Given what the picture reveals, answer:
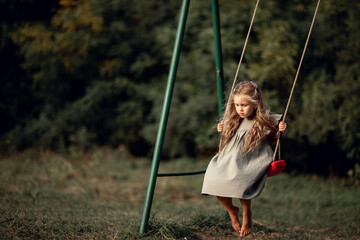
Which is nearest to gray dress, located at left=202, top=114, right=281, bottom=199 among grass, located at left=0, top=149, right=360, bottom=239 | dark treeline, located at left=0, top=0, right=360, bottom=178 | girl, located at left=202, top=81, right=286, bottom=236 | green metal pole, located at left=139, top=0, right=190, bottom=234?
girl, located at left=202, top=81, right=286, bottom=236

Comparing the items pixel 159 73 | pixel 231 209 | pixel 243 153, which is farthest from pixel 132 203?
pixel 159 73

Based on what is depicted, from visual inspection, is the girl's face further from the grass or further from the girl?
the grass

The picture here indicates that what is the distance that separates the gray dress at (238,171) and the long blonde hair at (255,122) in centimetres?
5

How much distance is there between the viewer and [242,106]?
304cm

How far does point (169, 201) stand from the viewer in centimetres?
640

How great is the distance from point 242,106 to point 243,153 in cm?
37

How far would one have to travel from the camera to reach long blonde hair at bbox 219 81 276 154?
3.01 m

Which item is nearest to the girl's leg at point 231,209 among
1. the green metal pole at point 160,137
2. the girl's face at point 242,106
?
the green metal pole at point 160,137

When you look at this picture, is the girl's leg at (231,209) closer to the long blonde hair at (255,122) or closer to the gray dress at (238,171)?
the gray dress at (238,171)

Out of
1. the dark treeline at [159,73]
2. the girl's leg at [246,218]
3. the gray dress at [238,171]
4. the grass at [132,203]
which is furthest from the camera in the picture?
the dark treeline at [159,73]

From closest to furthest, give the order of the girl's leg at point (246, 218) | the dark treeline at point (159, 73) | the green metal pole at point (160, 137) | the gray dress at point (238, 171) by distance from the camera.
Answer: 1. the gray dress at point (238, 171)
2. the girl's leg at point (246, 218)
3. the green metal pole at point (160, 137)
4. the dark treeline at point (159, 73)

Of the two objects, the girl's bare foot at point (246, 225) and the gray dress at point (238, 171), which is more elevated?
the gray dress at point (238, 171)

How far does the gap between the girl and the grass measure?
57cm

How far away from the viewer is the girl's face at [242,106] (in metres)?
3.03
